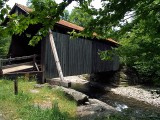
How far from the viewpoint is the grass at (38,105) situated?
20.2 feet

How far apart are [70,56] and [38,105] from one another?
24.2ft

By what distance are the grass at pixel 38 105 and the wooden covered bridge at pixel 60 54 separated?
218 centimetres

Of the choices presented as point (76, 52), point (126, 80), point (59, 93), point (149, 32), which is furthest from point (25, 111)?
point (126, 80)

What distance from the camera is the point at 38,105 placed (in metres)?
7.08

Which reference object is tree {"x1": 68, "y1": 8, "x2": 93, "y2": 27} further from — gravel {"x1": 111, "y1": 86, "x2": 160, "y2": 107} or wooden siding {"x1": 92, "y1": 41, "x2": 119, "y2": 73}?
gravel {"x1": 111, "y1": 86, "x2": 160, "y2": 107}

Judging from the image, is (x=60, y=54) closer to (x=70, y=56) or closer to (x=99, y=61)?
(x=70, y=56)

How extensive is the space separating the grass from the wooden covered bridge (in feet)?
7.14

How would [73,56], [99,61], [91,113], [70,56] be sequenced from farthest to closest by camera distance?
1. [99,61]
2. [73,56]
3. [70,56]
4. [91,113]

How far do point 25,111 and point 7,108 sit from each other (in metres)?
0.68

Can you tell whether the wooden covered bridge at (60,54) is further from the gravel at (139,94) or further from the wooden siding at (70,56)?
the gravel at (139,94)

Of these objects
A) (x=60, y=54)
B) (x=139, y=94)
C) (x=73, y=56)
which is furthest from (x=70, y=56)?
(x=139, y=94)

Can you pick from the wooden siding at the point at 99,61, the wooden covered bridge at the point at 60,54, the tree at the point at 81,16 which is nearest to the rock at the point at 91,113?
the tree at the point at 81,16

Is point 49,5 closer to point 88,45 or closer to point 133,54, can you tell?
point 133,54

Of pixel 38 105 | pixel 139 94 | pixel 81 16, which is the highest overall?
pixel 81 16
